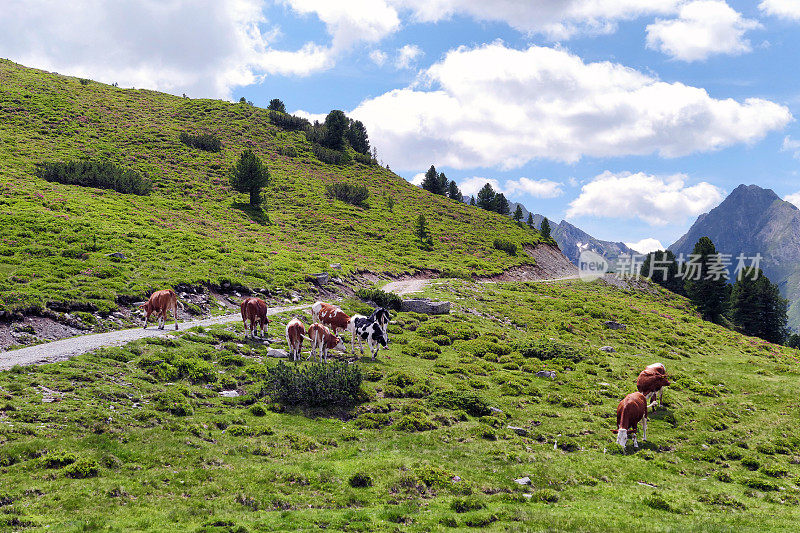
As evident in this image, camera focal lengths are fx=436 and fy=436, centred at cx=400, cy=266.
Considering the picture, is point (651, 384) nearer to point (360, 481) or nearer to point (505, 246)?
point (360, 481)

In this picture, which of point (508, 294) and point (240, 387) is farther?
point (508, 294)

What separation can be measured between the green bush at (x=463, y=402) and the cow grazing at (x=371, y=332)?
559cm

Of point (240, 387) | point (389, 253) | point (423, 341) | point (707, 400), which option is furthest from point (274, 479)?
point (389, 253)

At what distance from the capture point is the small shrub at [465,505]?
11.4 metres

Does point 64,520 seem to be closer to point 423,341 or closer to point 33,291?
point 33,291

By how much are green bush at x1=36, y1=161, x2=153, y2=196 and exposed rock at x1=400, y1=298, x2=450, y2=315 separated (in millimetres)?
46170

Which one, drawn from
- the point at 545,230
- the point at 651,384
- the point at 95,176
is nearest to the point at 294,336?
the point at 651,384

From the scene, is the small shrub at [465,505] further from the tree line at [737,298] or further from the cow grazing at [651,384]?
the tree line at [737,298]

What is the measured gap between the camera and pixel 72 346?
62.8ft

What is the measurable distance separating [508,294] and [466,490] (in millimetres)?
41561

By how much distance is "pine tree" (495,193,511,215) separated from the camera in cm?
12271

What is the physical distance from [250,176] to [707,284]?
78.5 m

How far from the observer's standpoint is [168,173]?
2955 inches

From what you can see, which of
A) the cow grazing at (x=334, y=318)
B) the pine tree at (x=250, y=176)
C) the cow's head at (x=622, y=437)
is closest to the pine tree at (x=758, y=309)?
the cow's head at (x=622, y=437)
